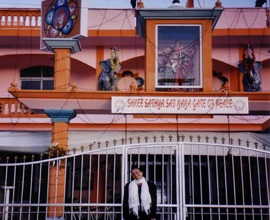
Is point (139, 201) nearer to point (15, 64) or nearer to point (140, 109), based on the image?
point (140, 109)

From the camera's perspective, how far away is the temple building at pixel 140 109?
6.85m

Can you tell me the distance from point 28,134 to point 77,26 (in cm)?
385

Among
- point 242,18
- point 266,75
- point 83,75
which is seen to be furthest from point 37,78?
point 266,75

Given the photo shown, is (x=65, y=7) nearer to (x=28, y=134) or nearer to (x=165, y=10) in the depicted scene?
(x=165, y=10)

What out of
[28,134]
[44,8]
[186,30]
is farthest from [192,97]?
[28,134]

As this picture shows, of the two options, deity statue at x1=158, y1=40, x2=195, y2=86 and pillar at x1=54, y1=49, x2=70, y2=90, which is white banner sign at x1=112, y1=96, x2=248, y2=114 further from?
pillar at x1=54, y1=49, x2=70, y2=90

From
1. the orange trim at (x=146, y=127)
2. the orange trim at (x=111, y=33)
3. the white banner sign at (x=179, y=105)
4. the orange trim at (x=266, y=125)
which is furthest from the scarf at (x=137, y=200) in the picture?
the orange trim at (x=111, y=33)

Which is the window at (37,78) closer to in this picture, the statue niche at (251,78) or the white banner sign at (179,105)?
the white banner sign at (179,105)

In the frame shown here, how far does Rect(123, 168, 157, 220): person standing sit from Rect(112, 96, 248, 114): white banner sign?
273 cm

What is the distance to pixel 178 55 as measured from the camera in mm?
9336

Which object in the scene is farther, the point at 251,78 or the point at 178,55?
the point at 251,78

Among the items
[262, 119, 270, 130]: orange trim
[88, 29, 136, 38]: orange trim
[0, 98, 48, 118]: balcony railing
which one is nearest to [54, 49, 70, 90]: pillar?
[0, 98, 48, 118]: balcony railing

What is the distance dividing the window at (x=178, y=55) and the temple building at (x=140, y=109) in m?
0.03

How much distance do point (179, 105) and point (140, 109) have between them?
0.86m
